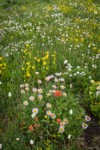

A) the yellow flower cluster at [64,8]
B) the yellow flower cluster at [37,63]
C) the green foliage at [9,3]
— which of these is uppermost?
the yellow flower cluster at [37,63]

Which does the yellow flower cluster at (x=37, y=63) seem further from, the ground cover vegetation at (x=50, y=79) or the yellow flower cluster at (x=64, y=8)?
the yellow flower cluster at (x=64, y=8)

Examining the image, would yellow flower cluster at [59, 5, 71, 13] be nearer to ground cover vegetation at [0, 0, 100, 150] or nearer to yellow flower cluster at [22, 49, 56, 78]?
ground cover vegetation at [0, 0, 100, 150]

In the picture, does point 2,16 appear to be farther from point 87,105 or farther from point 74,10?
point 87,105

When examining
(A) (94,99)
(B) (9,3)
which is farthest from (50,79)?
(B) (9,3)

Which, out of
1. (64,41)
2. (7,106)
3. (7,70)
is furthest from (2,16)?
(7,106)

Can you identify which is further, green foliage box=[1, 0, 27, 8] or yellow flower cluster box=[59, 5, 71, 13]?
green foliage box=[1, 0, 27, 8]

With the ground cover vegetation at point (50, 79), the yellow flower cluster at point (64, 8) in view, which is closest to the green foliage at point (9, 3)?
the ground cover vegetation at point (50, 79)

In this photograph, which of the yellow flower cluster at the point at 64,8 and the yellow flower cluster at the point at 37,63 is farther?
the yellow flower cluster at the point at 64,8

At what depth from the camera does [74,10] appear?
11070 mm

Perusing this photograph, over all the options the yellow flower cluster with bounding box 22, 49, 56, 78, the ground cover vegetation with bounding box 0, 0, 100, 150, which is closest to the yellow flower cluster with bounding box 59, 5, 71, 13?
the ground cover vegetation with bounding box 0, 0, 100, 150

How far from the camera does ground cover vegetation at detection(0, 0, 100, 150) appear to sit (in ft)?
14.4

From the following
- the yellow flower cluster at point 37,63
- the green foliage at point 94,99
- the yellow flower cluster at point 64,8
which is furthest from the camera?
the yellow flower cluster at point 64,8

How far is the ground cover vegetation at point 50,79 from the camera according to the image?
172 inches

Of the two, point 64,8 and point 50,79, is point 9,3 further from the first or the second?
point 50,79
